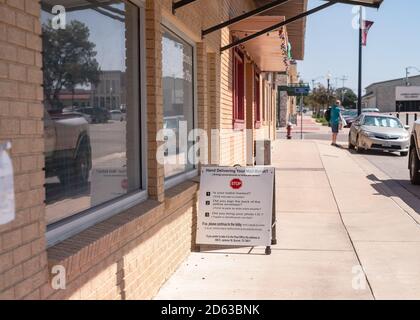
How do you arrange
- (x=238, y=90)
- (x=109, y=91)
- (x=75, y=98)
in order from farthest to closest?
1. (x=238, y=90)
2. (x=109, y=91)
3. (x=75, y=98)

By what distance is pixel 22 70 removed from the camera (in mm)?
2744

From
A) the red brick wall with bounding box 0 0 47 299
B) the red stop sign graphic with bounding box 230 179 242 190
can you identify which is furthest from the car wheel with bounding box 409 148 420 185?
the red brick wall with bounding box 0 0 47 299

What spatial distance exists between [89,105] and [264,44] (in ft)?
25.5

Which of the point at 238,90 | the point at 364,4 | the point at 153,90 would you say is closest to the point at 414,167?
the point at 238,90

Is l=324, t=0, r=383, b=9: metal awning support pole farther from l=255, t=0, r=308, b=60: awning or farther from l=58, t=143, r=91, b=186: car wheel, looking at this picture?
l=255, t=0, r=308, b=60: awning

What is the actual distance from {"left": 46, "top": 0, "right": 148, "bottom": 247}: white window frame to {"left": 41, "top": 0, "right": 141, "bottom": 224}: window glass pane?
4cm

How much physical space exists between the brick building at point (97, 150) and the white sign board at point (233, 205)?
188mm

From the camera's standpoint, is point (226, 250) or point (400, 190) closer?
point (226, 250)

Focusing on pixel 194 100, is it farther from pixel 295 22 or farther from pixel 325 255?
pixel 295 22

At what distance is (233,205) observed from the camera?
6.34m

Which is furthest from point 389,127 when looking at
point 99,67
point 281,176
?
point 99,67

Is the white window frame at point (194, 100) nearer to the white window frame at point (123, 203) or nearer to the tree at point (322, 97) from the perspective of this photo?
the white window frame at point (123, 203)

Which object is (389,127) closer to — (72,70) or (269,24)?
(269,24)
